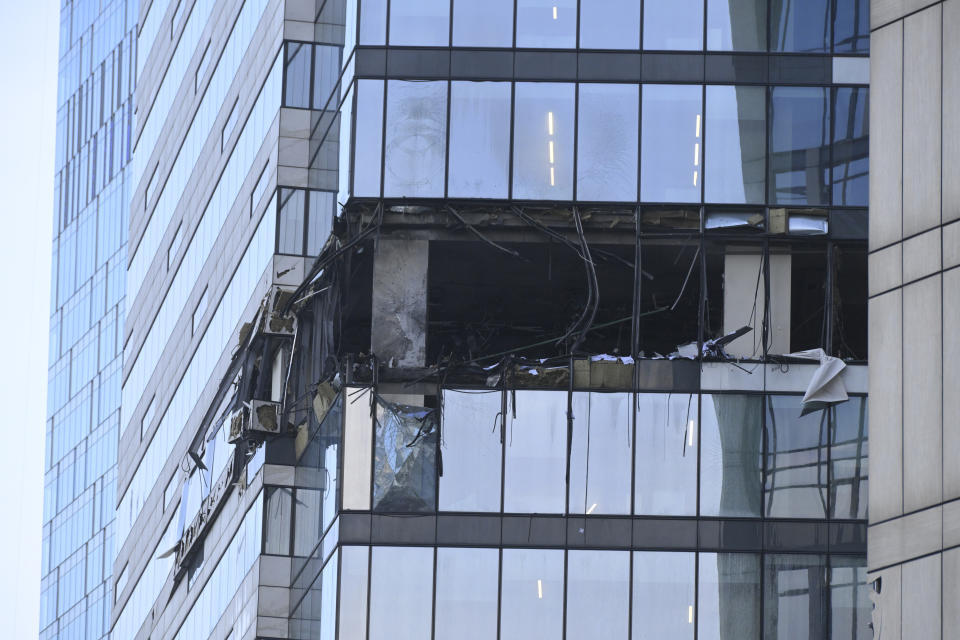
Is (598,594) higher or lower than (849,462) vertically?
lower

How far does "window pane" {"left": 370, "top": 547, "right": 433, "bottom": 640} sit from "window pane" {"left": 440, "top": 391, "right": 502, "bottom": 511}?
134cm

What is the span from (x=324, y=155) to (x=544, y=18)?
666 cm

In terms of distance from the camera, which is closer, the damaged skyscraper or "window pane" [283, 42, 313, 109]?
the damaged skyscraper

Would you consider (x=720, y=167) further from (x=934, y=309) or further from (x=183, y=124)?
(x=183, y=124)

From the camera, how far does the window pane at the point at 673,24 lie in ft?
157

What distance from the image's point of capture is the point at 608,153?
155ft

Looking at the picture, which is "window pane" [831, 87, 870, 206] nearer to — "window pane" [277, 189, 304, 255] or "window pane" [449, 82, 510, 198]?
"window pane" [449, 82, 510, 198]

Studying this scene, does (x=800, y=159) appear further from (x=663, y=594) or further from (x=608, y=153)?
(x=663, y=594)

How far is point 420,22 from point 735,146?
25.7ft

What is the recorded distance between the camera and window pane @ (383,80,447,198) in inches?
1848

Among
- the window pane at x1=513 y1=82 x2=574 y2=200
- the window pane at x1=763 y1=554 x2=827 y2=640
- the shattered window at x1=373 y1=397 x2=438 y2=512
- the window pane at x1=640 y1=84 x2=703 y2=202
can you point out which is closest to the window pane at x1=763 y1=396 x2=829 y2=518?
the window pane at x1=763 y1=554 x2=827 y2=640

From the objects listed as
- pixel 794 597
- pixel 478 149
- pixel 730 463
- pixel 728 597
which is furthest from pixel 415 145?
pixel 794 597

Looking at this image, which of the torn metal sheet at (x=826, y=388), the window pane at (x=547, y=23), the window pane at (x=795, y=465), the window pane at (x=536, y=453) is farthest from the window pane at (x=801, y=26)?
the window pane at (x=536, y=453)

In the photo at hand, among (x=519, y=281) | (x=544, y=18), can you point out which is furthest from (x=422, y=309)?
(x=544, y=18)
